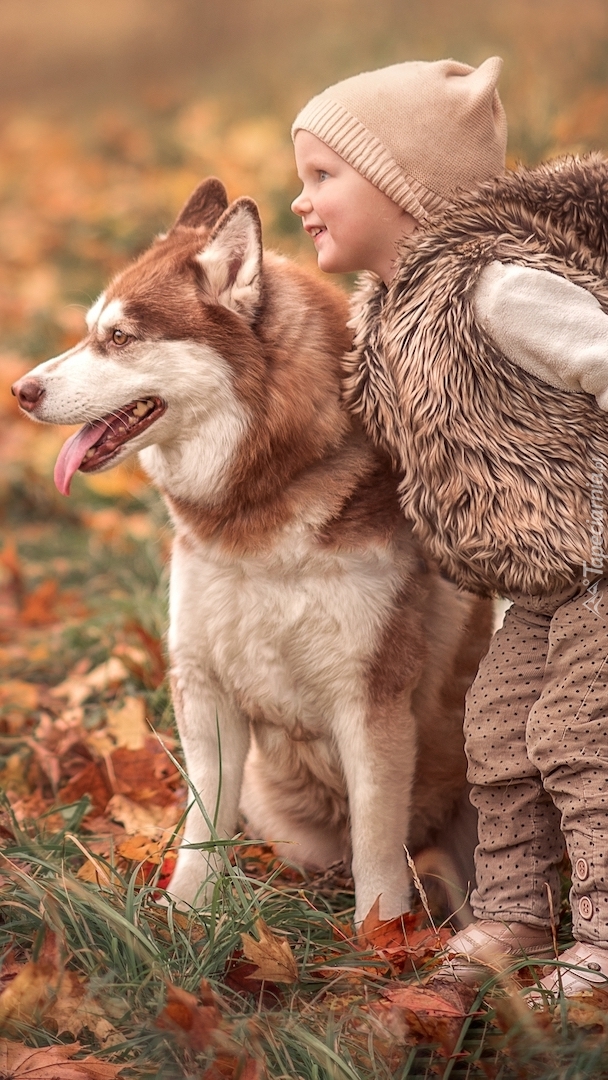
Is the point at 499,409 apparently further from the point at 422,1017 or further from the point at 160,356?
the point at 422,1017

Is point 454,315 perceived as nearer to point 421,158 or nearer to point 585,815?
point 421,158

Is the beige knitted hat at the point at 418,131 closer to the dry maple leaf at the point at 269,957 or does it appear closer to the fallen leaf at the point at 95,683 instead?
the dry maple leaf at the point at 269,957

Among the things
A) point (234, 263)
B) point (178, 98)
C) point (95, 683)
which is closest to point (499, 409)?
point (234, 263)

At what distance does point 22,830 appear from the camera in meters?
2.79

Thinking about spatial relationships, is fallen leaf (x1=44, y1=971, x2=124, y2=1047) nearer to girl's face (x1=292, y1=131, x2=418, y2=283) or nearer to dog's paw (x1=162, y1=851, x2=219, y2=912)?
dog's paw (x1=162, y1=851, x2=219, y2=912)

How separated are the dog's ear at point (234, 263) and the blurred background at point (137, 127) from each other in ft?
4.72

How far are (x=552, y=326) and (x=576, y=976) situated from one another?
1207mm

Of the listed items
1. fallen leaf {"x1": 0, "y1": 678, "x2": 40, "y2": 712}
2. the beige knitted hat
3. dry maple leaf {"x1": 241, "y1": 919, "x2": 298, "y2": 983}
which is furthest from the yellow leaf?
fallen leaf {"x1": 0, "y1": 678, "x2": 40, "y2": 712}

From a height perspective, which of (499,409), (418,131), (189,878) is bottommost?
(189,878)

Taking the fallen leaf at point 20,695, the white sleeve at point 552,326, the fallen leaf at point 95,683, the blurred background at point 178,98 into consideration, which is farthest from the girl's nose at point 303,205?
the blurred background at point 178,98

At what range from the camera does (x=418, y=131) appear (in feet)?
7.90

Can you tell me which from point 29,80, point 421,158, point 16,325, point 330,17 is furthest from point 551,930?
point 29,80

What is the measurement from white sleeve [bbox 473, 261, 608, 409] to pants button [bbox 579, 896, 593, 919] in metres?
0.94

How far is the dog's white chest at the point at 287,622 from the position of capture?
2449 millimetres
